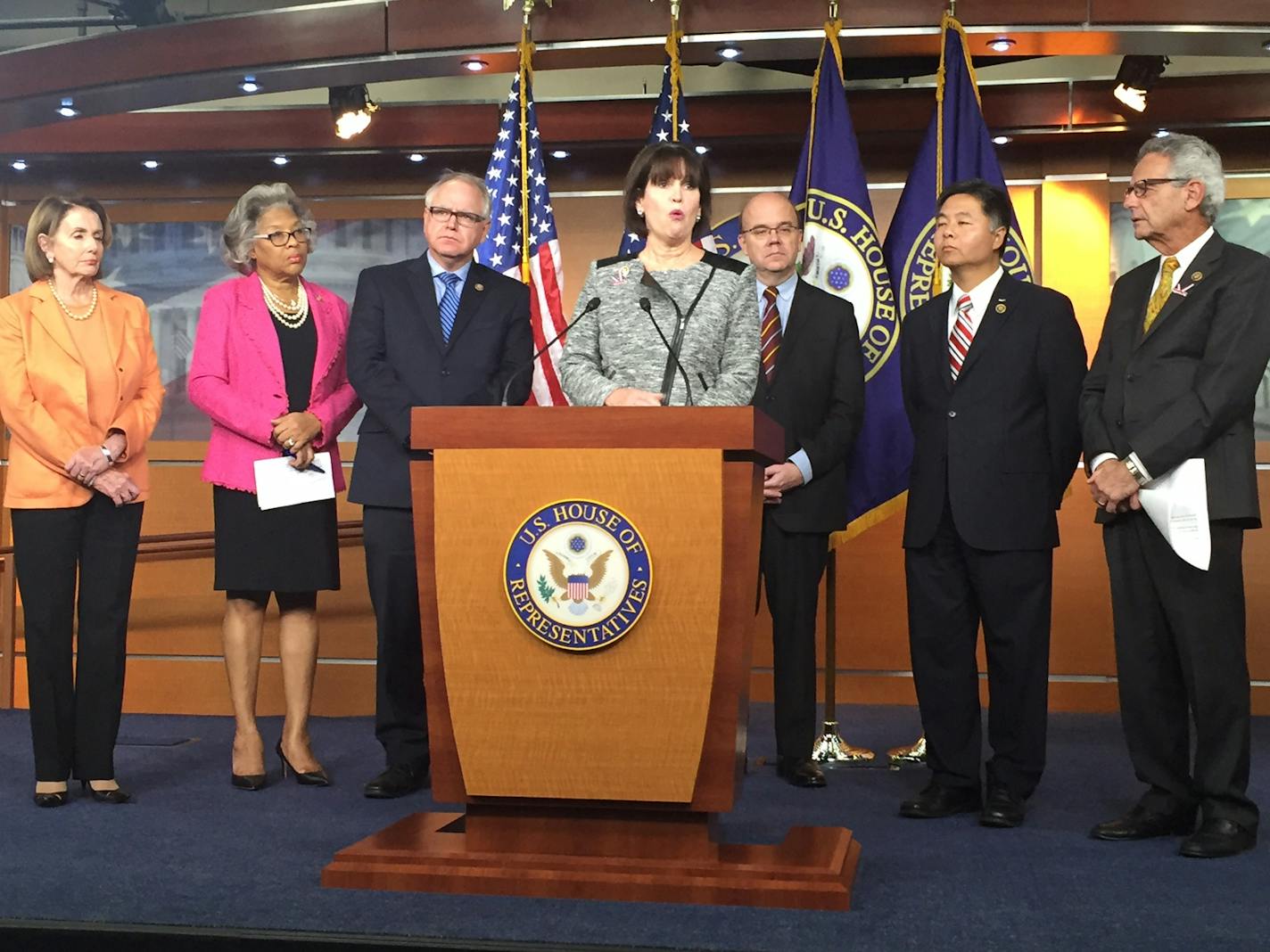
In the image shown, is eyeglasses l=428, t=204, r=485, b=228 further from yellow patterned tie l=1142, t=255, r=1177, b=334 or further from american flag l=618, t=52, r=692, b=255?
yellow patterned tie l=1142, t=255, r=1177, b=334

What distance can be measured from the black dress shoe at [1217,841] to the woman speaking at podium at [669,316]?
147cm

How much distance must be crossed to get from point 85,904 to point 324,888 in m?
0.45

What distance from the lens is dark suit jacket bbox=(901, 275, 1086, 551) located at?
12.1 feet

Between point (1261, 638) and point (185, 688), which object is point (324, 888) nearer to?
point (185, 688)

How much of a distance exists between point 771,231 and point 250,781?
2302 mm

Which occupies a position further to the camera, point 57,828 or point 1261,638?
point 1261,638

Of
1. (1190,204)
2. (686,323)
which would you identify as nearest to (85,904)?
(686,323)

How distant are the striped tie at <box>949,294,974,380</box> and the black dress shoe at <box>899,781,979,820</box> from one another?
1.12 metres

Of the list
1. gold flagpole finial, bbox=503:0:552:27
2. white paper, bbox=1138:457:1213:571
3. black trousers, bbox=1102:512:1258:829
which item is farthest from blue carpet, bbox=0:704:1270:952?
gold flagpole finial, bbox=503:0:552:27

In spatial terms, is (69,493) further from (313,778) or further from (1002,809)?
(1002,809)

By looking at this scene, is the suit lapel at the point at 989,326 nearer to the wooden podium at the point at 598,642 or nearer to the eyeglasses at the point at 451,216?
the wooden podium at the point at 598,642

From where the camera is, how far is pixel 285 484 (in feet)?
13.7

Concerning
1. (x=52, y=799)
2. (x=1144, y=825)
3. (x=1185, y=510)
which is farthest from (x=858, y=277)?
(x=52, y=799)

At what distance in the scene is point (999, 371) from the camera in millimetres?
3736
